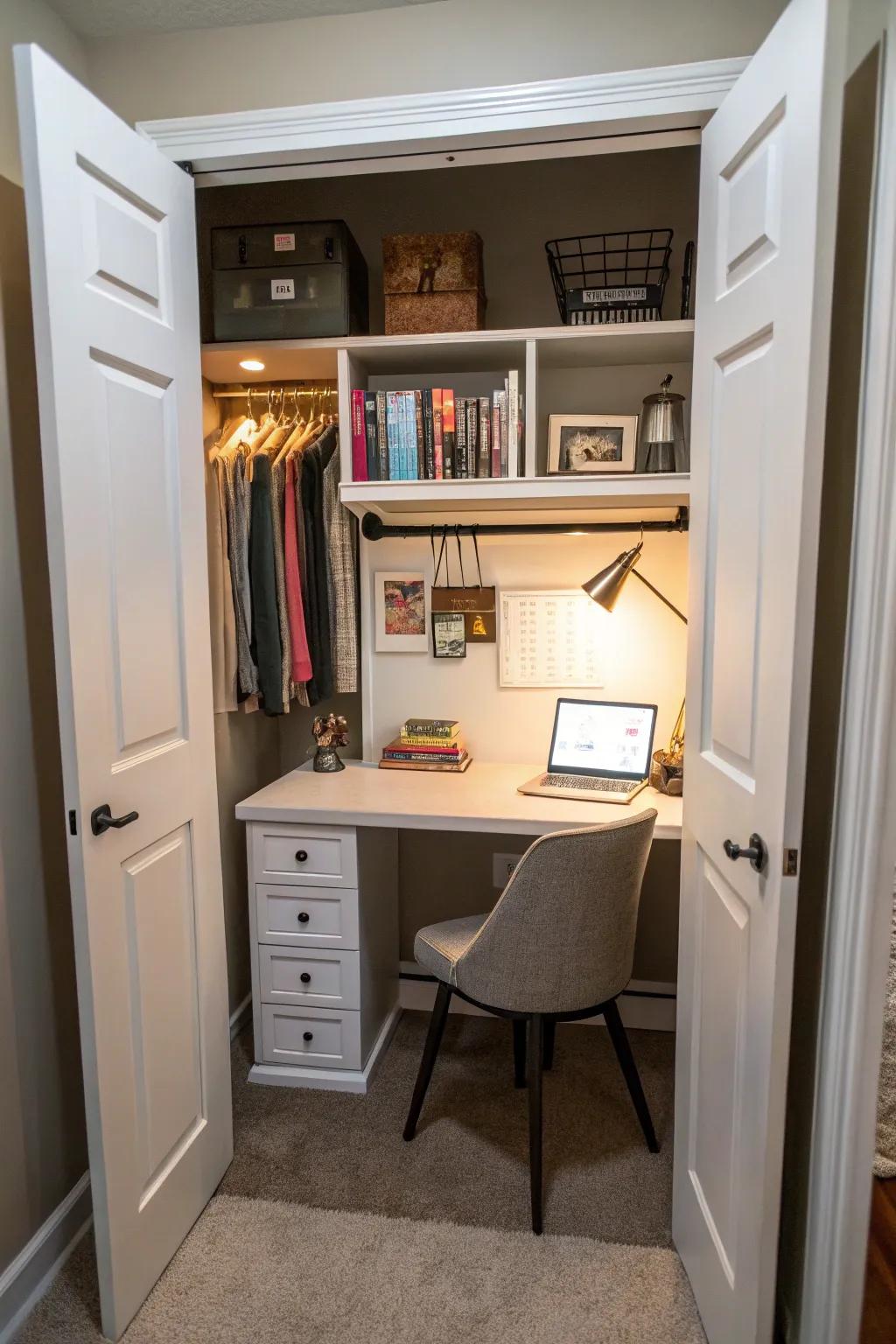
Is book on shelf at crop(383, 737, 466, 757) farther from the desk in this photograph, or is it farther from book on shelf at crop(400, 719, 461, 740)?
the desk

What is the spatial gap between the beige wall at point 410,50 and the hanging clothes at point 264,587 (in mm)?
852

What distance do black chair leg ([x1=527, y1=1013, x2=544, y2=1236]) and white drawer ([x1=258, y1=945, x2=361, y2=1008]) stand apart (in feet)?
1.94

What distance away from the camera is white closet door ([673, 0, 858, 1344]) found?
113 cm

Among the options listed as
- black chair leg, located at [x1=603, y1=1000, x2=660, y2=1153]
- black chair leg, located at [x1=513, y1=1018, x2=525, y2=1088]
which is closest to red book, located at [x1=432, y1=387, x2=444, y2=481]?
black chair leg, located at [x1=603, y1=1000, x2=660, y2=1153]

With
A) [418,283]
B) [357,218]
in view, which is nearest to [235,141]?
[418,283]

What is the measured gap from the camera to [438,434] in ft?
7.07

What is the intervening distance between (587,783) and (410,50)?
5.85 feet

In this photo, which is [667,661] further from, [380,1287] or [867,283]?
[380,1287]

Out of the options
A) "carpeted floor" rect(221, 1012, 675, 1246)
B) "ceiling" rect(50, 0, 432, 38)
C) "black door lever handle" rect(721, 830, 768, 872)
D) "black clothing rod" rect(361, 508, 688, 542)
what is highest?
"ceiling" rect(50, 0, 432, 38)

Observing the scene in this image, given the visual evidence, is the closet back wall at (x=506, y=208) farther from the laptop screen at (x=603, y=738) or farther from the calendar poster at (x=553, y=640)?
the laptop screen at (x=603, y=738)

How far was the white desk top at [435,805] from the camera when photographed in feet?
6.84

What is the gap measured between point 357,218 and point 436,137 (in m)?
0.95

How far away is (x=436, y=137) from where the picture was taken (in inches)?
66.2

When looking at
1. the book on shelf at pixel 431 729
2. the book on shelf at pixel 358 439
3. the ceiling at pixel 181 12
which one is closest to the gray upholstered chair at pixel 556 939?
the book on shelf at pixel 431 729
